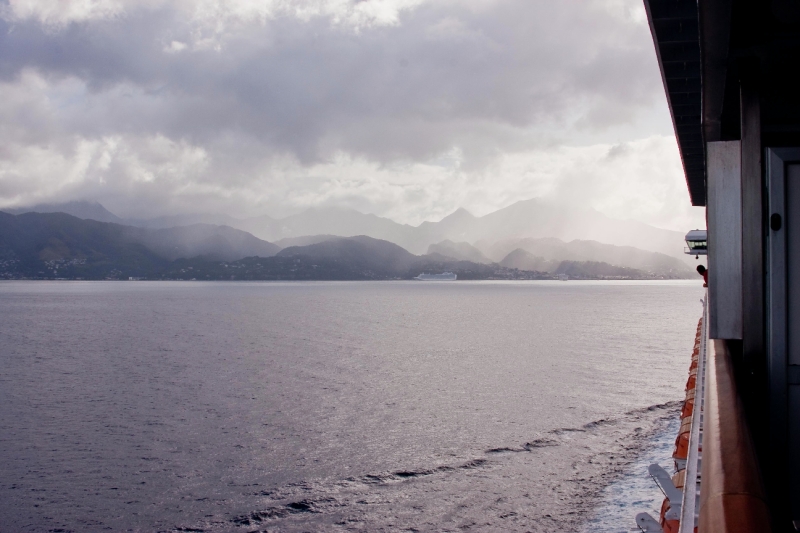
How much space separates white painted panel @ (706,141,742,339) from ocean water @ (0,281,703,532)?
592cm

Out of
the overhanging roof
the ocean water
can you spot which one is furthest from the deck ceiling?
the ocean water

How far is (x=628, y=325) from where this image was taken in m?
50.1

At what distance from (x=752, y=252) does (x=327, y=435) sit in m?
12.5

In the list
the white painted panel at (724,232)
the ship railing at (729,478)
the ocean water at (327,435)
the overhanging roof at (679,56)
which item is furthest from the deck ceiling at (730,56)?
the ocean water at (327,435)

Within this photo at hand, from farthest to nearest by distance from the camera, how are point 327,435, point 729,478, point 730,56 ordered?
point 327,435 → point 730,56 → point 729,478

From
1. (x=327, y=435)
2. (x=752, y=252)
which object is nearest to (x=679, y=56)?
(x=752, y=252)

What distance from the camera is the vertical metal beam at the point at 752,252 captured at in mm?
4301

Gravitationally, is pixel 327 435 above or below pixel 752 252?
below

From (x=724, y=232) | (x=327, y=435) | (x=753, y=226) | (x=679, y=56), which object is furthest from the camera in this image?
(x=327, y=435)

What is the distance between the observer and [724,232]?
17.5 feet

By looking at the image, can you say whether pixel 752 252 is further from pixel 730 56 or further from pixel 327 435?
pixel 327 435

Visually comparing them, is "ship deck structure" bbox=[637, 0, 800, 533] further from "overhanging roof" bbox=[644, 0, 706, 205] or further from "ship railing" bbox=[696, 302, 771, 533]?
"ship railing" bbox=[696, 302, 771, 533]

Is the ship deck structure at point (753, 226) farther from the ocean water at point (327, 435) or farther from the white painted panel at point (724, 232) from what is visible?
the ocean water at point (327, 435)

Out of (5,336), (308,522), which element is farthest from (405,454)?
(5,336)
